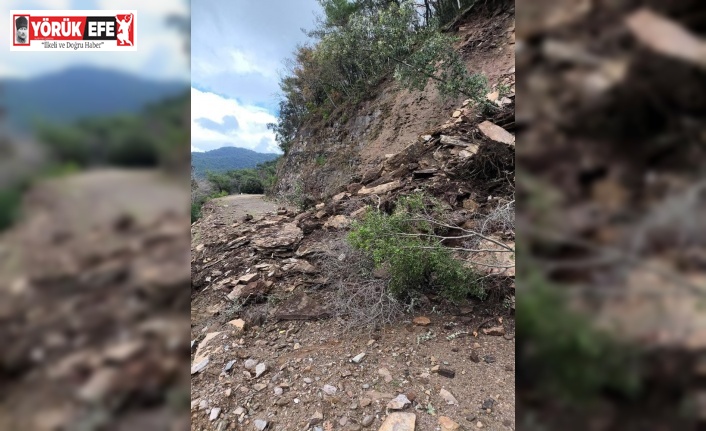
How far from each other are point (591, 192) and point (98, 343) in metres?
0.78

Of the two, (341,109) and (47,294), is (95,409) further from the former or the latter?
(341,109)

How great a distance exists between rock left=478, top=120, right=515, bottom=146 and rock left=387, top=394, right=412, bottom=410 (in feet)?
13.9

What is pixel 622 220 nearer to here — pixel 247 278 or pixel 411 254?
pixel 411 254

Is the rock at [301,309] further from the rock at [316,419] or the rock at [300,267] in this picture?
the rock at [316,419]

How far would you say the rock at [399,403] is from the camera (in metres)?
2.41

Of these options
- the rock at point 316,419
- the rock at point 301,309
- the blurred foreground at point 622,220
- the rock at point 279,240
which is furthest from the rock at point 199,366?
the blurred foreground at point 622,220

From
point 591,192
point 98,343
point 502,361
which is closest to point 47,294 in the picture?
point 98,343

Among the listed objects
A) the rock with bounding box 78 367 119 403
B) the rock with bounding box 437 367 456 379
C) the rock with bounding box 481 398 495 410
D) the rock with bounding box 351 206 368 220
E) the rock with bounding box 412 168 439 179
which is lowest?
the rock with bounding box 481 398 495 410

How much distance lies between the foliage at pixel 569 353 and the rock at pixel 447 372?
104 inches

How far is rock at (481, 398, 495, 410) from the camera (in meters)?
2.40

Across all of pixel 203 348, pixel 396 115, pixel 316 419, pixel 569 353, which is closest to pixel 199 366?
pixel 203 348

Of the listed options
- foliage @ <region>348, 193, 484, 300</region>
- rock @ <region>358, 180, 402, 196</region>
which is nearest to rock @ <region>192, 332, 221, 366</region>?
foliage @ <region>348, 193, 484, 300</region>

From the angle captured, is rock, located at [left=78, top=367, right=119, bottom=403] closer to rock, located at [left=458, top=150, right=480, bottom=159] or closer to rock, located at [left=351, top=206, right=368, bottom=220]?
rock, located at [left=351, top=206, right=368, bottom=220]

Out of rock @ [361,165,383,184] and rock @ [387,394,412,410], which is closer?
rock @ [387,394,412,410]
